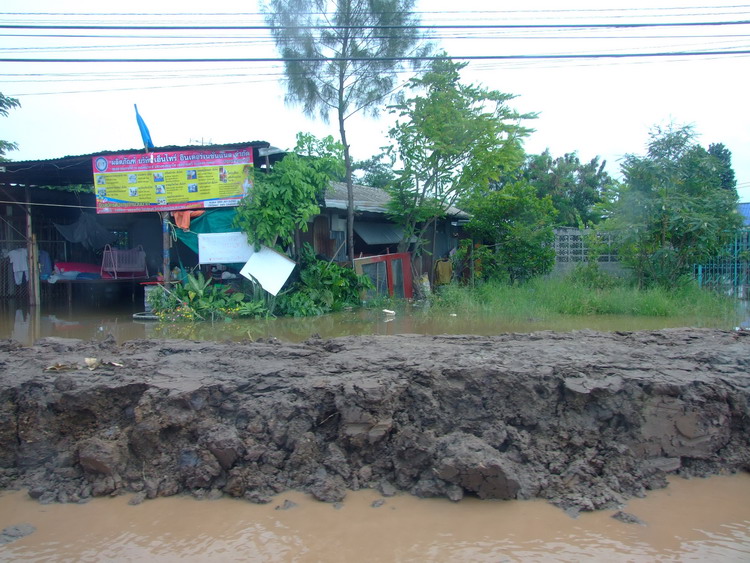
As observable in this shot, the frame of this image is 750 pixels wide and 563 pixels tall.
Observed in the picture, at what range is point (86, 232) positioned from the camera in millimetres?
15070

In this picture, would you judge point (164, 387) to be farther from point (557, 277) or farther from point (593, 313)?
point (557, 277)

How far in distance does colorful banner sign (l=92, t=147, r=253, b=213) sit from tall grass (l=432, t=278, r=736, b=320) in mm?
5232

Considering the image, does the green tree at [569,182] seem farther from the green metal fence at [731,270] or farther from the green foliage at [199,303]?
the green foliage at [199,303]

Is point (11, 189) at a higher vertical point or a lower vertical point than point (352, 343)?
higher

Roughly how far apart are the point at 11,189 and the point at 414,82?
35.4 feet

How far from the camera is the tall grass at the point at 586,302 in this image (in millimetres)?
11086

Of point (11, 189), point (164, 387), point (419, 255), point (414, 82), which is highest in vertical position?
point (414, 82)

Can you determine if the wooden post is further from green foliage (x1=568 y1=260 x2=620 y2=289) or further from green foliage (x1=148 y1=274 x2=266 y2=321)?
green foliage (x1=568 y1=260 x2=620 y2=289)

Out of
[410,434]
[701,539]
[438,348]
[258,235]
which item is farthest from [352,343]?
[258,235]

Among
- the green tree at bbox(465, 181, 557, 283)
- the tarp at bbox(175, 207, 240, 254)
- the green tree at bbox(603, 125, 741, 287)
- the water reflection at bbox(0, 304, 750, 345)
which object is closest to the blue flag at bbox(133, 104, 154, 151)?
the tarp at bbox(175, 207, 240, 254)

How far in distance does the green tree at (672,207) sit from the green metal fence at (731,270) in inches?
46.2

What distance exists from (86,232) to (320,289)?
272 inches

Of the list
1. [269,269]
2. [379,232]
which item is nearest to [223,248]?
[269,269]

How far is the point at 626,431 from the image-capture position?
469 centimetres
